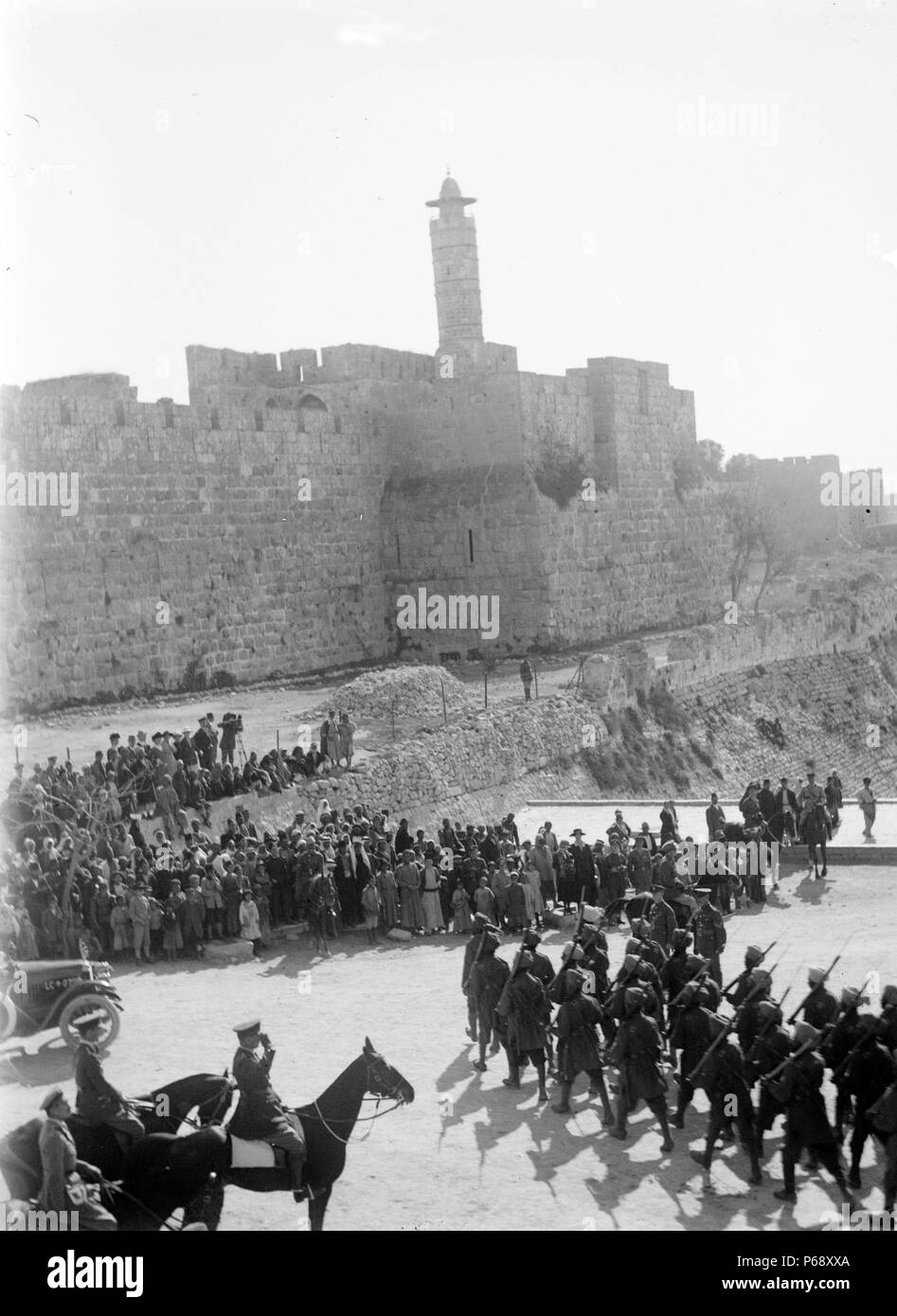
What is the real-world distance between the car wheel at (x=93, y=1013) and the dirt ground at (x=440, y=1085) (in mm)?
178

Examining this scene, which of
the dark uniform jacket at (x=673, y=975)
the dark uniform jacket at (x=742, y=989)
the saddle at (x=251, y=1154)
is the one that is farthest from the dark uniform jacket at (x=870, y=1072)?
the saddle at (x=251, y=1154)

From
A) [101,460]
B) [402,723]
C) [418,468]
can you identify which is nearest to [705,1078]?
[402,723]

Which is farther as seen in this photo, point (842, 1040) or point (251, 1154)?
point (842, 1040)

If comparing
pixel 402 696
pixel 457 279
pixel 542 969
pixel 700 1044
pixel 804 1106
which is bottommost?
pixel 804 1106

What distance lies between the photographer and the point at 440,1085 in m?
9.73

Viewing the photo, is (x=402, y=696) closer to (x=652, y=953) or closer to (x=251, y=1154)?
(x=652, y=953)

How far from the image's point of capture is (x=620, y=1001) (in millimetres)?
8875

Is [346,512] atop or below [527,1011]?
atop

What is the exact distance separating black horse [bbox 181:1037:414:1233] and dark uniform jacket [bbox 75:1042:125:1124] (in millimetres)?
414

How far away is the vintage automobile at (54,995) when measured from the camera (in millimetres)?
9867

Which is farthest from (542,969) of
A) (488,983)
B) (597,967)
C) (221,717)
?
(221,717)

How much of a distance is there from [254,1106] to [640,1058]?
240 centimetres
